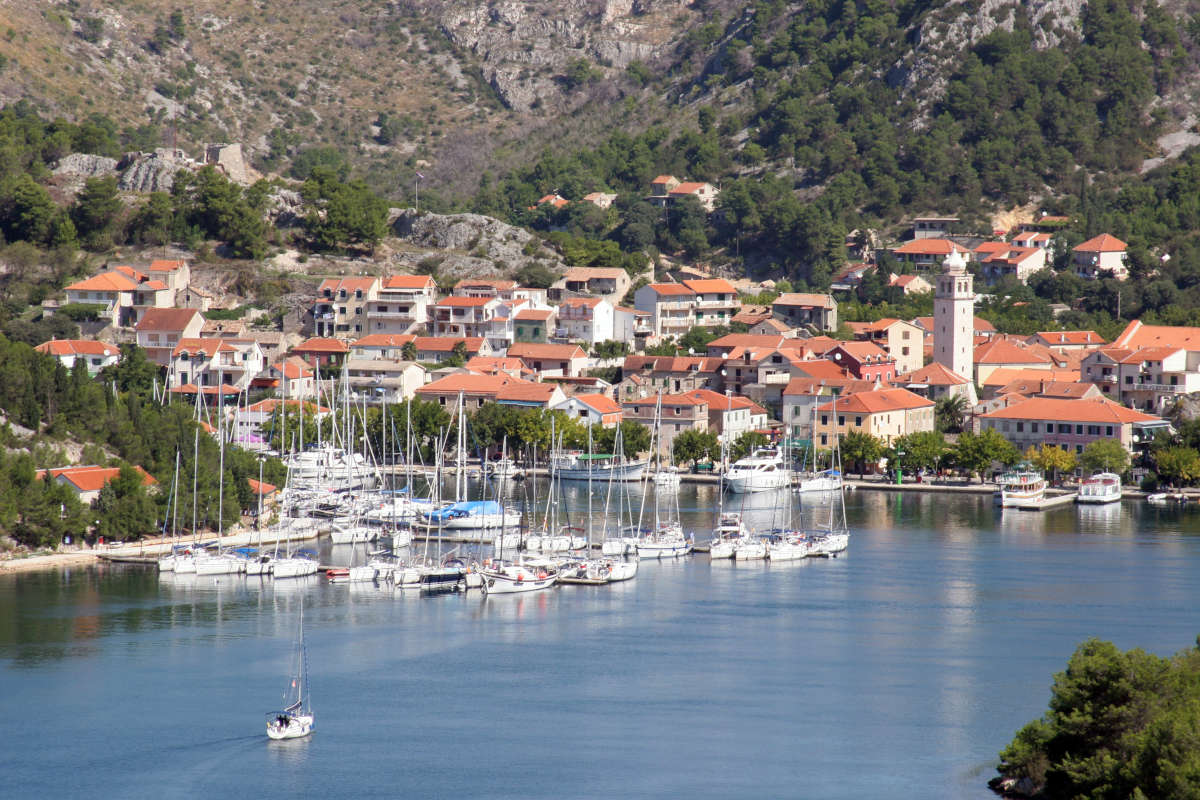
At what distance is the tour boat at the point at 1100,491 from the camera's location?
183ft

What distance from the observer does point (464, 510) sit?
164 ft

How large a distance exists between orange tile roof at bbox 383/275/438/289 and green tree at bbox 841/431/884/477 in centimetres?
2181

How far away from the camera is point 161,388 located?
212ft

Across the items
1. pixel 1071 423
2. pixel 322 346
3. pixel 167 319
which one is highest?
pixel 167 319

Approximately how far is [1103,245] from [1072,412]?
956 inches

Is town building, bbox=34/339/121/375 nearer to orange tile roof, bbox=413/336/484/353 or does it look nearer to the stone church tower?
orange tile roof, bbox=413/336/484/353

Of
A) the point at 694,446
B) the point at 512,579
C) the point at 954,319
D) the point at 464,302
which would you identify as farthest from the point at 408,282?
the point at 512,579

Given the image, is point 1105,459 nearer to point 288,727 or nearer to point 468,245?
point 288,727

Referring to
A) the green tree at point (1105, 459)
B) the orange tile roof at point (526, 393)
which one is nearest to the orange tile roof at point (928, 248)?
the orange tile roof at point (526, 393)

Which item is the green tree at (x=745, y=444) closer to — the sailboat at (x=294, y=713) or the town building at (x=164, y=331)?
the town building at (x=164, y=331)

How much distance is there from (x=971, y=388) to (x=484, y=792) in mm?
40992

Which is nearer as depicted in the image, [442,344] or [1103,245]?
[442,344]

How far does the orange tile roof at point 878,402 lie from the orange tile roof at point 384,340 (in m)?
17.0

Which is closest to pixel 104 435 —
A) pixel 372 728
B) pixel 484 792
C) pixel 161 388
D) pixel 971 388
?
pixel 161 388
